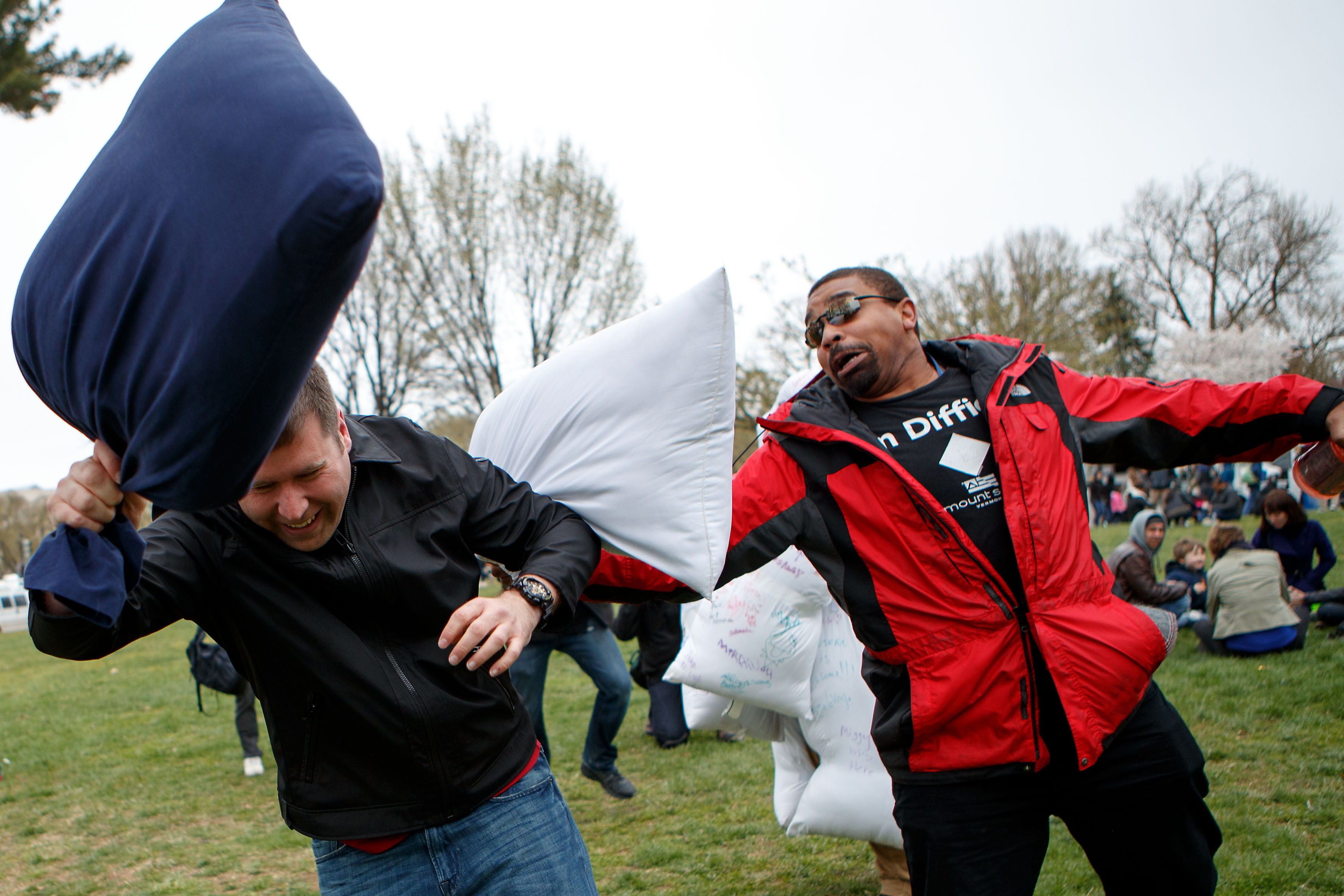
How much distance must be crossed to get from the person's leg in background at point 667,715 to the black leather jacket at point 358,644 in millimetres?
5406

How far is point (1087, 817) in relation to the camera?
250cm

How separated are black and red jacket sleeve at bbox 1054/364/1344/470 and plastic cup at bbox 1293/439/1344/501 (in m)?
0.07

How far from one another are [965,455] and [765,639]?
140 centimetres

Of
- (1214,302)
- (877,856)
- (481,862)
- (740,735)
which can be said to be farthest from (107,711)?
(1214,302)

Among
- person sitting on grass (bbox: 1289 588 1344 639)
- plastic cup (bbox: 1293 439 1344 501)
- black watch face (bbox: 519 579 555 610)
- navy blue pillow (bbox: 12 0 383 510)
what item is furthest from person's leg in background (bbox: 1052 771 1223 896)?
person sitting on grass (bbox: 1289 588 1344 639)

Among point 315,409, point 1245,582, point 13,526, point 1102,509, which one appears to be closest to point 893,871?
point 315,409

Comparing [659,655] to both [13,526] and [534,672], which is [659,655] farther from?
[13,526]

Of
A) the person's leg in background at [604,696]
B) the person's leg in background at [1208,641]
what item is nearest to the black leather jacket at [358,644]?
the person's leg in background at [604,696]

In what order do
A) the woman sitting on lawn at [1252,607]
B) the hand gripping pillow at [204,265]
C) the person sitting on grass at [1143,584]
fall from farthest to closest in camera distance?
the person sitting on grass at [1143,584], the woman sitting on lawn at [1252,607], the hand gripping pillow at [204,265]

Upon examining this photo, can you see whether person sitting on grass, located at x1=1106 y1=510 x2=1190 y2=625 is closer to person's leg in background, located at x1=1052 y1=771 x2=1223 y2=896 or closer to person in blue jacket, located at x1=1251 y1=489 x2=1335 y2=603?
person in blue jacket, located at x1=1251 y1=489 x2=1335 y2=603

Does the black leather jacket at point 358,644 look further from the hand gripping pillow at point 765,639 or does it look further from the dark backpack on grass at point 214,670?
the dark backpack on grass at point 214,670

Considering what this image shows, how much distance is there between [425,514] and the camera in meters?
1.99

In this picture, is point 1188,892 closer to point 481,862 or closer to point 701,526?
point 701,526

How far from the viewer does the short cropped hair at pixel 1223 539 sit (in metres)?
7.95
